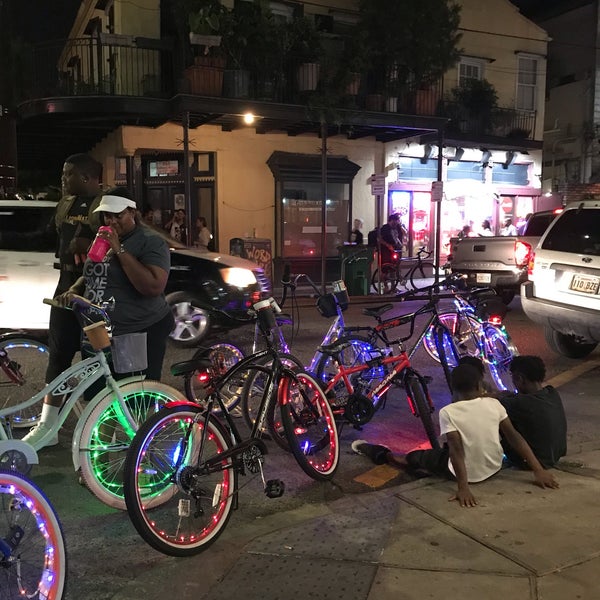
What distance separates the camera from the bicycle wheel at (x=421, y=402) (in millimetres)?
4668

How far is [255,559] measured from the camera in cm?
322

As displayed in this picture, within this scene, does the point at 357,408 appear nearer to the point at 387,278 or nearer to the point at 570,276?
the point at 570,276

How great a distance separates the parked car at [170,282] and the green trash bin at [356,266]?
→ 224 inches

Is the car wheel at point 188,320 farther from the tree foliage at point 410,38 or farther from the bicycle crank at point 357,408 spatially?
the tree foliage at point 410,38

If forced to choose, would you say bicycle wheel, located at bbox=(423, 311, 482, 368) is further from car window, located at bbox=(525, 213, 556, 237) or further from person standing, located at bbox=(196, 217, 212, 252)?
person standing, located at bbox=(196, 217, 212, 252)

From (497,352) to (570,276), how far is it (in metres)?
1.39

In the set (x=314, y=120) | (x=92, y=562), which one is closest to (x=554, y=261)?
(x=92, y=562)

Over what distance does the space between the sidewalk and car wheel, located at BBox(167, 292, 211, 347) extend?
4536mm

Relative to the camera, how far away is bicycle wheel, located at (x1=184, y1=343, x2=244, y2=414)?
4832 mm

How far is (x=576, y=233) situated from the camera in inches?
282

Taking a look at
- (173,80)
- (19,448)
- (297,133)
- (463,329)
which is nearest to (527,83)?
(297,133)

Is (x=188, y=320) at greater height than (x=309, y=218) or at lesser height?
lesser

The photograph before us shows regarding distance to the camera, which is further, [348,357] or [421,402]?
[348,357]

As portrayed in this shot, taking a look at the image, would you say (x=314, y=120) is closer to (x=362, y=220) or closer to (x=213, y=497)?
(x=362, y=220)
